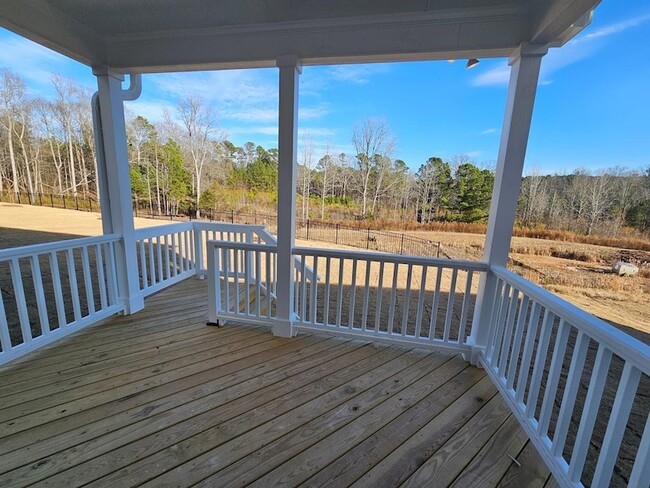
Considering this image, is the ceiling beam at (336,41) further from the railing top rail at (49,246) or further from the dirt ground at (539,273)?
the dirt ground at (539,273)

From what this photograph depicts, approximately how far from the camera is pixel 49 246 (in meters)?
2.20

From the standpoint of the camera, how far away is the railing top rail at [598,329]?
0.87 metres

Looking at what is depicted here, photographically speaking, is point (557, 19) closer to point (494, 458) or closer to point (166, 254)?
point (494, 458)

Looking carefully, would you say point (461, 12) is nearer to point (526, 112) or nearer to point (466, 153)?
point (526, 112)

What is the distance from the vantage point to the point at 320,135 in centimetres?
822

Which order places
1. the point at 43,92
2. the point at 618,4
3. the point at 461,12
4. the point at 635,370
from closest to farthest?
the point at 635,370
the point at 461,12
the point at 618,4
the point at 43,92

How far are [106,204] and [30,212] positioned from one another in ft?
17.3

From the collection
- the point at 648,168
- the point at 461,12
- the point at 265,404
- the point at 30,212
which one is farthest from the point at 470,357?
the point at 30,212

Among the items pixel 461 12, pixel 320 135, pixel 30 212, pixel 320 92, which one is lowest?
pixel 30 212

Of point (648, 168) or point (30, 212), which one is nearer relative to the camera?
point (648, 168)

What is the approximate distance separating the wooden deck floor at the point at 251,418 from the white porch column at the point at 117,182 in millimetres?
625

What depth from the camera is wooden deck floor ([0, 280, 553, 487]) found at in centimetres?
123

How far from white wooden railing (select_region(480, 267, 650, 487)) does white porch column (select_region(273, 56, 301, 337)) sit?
1.68 m

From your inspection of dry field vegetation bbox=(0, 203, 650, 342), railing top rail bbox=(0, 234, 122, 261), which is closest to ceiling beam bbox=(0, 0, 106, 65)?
railing top rail bbox=(0, 234, 122, 261)
